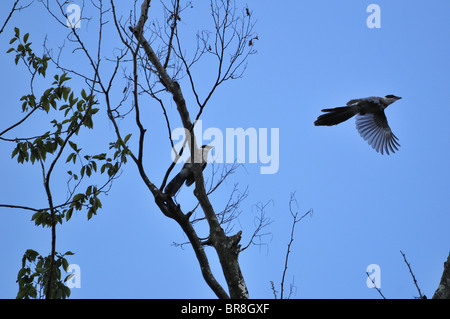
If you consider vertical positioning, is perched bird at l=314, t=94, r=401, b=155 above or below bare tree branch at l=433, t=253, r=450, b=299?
above

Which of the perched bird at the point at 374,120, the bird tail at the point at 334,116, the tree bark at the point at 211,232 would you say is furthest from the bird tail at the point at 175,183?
the perched bird at the point at 374,120

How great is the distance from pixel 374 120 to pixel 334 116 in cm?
90

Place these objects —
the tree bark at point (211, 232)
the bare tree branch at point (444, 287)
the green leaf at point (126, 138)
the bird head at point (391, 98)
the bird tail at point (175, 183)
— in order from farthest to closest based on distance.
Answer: the bird head at point (391, 98) → the bird tail at point (175, 183) → the tree bark at point (211, 232) → the green leaf at point (126, 138) → the bare tree branch at point (444, 287)

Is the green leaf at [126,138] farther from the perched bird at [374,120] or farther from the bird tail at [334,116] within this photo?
the perched bird at [374,120]

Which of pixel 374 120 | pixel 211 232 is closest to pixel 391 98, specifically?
pixel 374 120

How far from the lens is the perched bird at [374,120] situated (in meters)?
→ 7.70

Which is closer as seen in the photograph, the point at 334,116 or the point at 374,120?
the point at 334,116

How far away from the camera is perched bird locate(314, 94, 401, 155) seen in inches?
303

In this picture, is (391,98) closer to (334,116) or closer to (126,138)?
(334,116)

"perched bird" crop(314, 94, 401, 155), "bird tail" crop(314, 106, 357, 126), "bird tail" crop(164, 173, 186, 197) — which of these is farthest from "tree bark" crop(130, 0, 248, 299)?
"perched bird" crop(314, 94, 401, 155)

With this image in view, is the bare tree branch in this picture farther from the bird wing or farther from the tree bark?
the bird wing

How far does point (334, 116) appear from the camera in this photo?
7.34m
